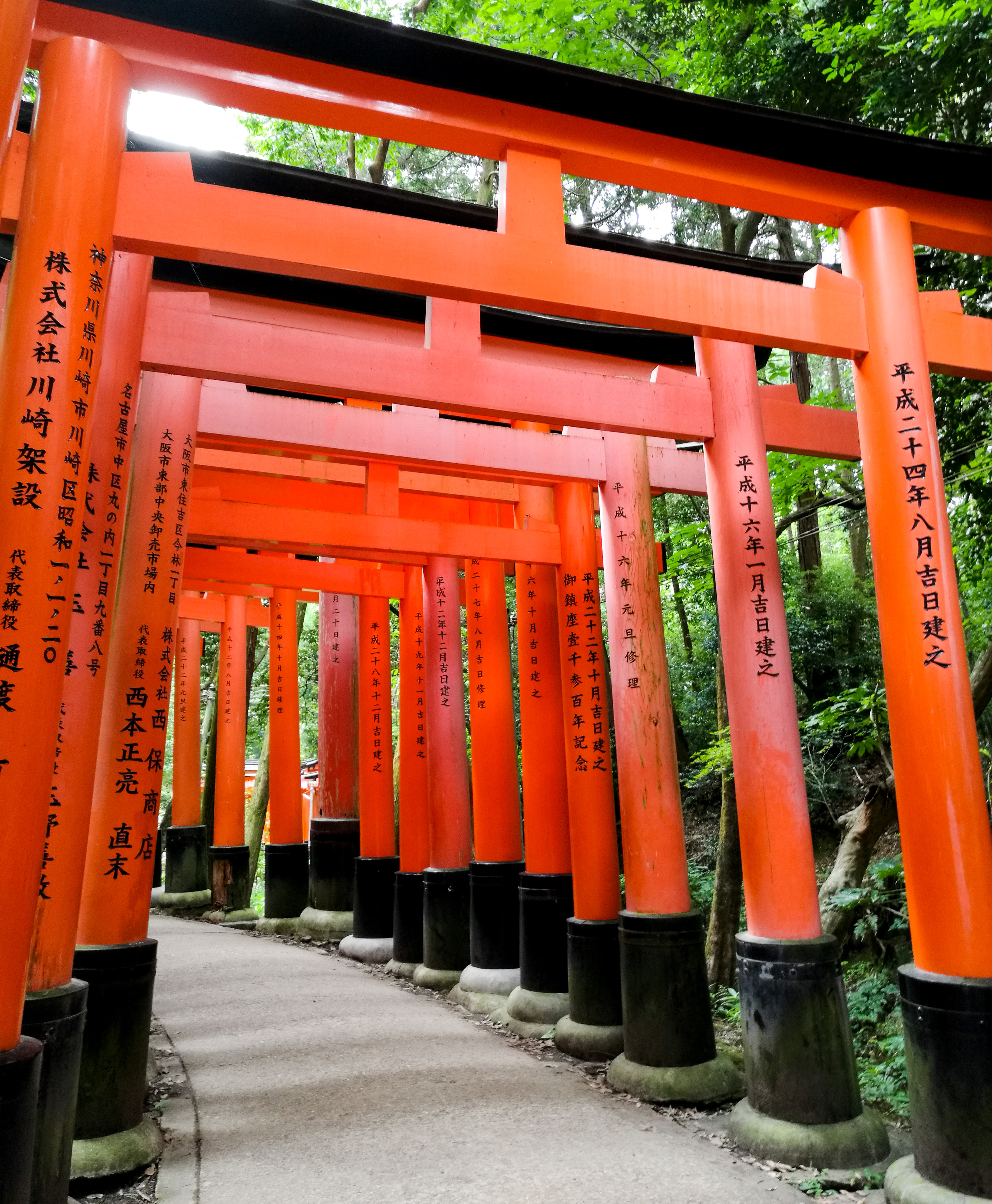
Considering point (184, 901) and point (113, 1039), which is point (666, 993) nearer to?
point (113, 1039)

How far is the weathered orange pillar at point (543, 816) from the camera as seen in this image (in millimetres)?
7328

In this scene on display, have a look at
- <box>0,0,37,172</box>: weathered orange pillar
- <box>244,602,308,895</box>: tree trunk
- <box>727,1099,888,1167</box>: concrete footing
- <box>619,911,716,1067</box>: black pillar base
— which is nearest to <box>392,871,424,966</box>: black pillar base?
<box>619,911,716,1067</box>: black pillar base

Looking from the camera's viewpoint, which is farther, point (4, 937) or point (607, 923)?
point (607, 923)

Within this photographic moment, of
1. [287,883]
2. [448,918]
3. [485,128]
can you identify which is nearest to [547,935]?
[448,918]

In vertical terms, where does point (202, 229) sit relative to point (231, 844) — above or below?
above

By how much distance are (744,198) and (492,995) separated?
6.64 meters

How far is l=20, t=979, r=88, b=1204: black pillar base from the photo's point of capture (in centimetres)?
339

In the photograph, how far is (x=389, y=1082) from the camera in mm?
5691

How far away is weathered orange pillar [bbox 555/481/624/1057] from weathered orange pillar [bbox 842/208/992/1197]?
2.69 m

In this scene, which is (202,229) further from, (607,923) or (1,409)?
(607,923)

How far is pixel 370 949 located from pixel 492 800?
126 inches

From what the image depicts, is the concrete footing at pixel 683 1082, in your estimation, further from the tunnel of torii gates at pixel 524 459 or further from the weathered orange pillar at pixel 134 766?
the weathered orange pillar at pixel 134 766

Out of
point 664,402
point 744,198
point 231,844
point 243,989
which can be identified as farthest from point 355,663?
point 744,198

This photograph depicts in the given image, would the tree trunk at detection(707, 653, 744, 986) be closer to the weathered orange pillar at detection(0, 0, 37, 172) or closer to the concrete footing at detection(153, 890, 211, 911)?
Result: the weathered orange pillar at detection(0, 0, 37, 172)
